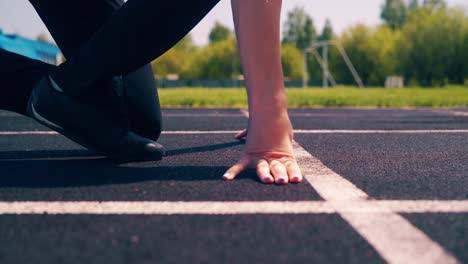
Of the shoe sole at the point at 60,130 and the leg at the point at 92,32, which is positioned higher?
the leg at the point at 92,32

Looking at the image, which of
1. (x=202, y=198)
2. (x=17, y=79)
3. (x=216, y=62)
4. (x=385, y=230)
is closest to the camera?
(x=385, y=230)

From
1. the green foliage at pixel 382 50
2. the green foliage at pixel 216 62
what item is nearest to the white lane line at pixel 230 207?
the green foliage at pixel 382 50

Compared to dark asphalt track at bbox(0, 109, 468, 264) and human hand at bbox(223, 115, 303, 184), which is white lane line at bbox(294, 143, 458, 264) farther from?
human hand at bbox(223, 115, 303, 184)

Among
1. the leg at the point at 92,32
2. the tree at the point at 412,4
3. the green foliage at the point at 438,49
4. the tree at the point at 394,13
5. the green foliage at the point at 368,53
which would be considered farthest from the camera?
the tree at the point at 394,13

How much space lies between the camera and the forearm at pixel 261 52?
190cm

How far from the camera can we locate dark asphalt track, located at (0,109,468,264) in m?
1.09

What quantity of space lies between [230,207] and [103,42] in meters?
0.96

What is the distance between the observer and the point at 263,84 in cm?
193

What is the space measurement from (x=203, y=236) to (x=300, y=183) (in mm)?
673

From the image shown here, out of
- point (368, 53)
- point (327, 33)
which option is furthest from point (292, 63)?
point (327, 33)

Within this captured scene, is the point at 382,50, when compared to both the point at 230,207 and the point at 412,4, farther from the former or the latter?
the point at 230,207

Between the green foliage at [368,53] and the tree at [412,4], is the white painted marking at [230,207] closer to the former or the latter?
the green foliage at [368,53]

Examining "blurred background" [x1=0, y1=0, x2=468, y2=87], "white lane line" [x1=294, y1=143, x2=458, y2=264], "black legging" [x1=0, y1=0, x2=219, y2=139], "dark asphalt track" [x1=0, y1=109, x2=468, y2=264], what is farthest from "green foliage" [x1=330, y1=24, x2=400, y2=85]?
"white lane line" [x1=294, y1=143, x2=458, y2=264]

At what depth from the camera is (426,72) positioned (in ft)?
161
